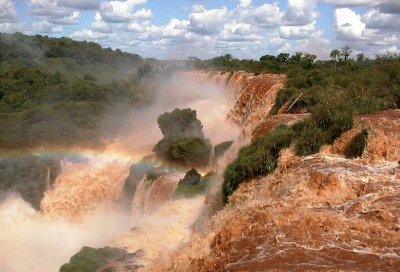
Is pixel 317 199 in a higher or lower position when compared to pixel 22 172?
higher

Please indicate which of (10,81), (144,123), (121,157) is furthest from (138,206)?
(10,81)

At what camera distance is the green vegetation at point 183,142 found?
25312 millimetres

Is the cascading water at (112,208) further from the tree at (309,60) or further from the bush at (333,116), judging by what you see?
the tree at (309,60)

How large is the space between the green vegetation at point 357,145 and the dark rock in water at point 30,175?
22.1m

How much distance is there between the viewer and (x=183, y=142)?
25953mm

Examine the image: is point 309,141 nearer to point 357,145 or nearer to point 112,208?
point 357,145

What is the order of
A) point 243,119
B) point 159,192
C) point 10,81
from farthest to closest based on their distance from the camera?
point 10,81, point 243,119, point 159,192

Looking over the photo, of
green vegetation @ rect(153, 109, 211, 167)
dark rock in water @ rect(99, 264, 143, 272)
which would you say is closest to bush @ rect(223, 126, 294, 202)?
dark rock in water @ rect(99, 264, 143, 272)

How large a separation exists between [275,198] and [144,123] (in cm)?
3307

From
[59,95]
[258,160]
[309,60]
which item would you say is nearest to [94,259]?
[258,160]

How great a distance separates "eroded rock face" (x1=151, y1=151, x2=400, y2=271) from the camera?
7230 millimetres

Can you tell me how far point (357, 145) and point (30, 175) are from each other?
2769 centimetres

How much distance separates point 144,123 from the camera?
42.4 meters

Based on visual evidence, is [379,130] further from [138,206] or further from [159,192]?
[138,206]
